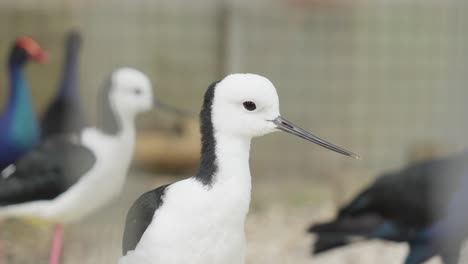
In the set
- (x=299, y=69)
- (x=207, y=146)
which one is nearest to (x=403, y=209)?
(x=207, y=146)

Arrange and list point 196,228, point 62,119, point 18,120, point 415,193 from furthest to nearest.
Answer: point 62,119
point 18,120
point 415,193
point 196,228

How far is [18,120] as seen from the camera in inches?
102

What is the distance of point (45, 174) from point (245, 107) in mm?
868

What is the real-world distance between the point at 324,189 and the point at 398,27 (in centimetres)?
69

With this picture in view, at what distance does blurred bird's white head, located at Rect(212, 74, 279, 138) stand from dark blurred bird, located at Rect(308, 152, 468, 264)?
735 mm

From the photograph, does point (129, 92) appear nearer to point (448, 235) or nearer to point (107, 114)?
point (107, 114)

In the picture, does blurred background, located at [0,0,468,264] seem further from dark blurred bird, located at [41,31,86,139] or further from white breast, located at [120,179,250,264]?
white breast, located at [120,179,250,264]

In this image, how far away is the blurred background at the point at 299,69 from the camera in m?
3.28

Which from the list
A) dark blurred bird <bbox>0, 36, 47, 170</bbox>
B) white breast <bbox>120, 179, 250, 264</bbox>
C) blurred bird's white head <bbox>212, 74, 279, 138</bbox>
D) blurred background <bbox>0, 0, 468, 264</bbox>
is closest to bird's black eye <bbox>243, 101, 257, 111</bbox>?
blurred bird's white head <bbox>212, 74, 279, 138</bbox>

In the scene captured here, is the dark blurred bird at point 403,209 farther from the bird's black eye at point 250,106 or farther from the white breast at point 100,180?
the bird's black eye at point 250,106

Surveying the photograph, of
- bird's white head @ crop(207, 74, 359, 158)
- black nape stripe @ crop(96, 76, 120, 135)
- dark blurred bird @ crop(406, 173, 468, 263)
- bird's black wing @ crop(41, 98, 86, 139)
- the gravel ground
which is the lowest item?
the gravel ground

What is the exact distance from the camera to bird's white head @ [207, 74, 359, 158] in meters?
1.52

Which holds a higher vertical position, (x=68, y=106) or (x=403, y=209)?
(x=68, y=106)

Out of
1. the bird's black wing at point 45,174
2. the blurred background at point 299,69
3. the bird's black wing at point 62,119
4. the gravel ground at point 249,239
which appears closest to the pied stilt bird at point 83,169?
the bird's black wing at point 45,174
